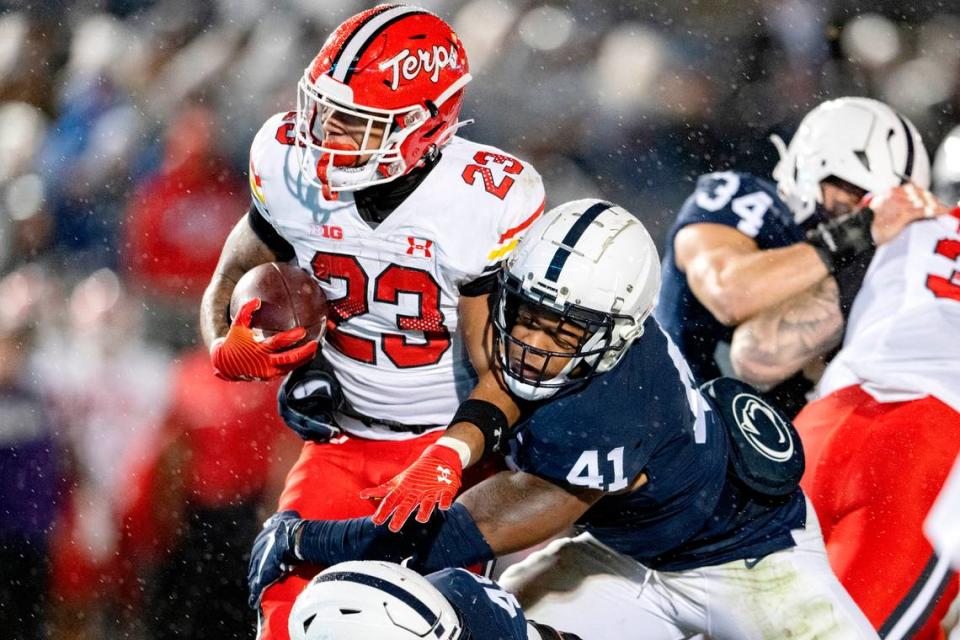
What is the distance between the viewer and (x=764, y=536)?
2615 mm

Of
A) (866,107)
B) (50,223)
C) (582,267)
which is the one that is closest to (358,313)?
(582,267)

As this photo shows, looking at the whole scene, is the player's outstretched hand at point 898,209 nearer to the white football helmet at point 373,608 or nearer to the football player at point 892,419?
the football player at point 892,419

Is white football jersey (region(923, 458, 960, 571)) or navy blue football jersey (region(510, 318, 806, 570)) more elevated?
white football jersey (region(923, 458, 960, 571))

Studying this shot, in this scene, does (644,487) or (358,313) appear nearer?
(644,487)

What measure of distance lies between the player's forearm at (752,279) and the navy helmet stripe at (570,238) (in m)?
1.44

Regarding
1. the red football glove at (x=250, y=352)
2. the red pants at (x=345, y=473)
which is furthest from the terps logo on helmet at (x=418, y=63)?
the red pants at (x=345, y=473)

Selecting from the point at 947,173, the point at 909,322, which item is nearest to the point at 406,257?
the point at 909,322

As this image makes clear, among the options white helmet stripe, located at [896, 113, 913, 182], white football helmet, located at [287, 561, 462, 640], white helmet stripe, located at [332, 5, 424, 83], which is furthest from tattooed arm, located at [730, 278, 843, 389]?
white football helmet, located at [287, 561, 462, 640]

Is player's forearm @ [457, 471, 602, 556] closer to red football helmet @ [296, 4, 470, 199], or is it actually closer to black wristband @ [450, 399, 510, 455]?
black wristband @ [450, 399, 510, 455]

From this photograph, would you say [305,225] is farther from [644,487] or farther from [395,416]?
[644,487]

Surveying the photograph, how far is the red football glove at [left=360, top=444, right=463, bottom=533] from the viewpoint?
6.70 feet

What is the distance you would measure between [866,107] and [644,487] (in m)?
2.00

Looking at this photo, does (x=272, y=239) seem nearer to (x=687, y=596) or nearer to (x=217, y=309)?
(x=217, y=309)

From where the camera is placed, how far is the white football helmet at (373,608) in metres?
2.03
